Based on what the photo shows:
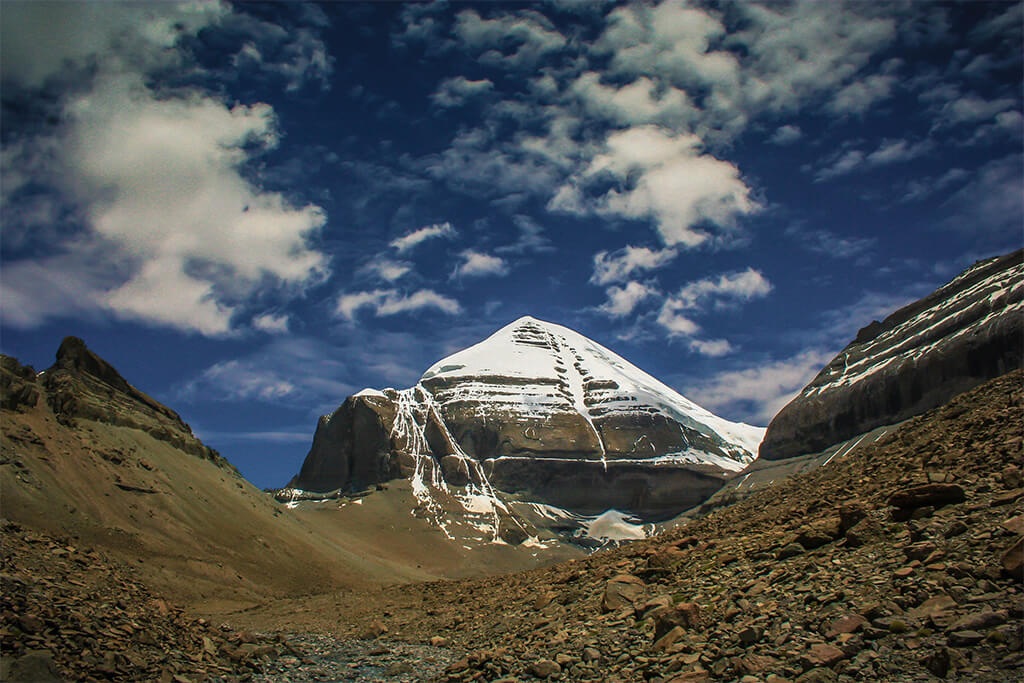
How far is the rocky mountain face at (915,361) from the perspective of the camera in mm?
105688

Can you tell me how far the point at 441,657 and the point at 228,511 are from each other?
71036mm

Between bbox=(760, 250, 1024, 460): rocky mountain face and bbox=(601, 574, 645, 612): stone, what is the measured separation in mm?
106043

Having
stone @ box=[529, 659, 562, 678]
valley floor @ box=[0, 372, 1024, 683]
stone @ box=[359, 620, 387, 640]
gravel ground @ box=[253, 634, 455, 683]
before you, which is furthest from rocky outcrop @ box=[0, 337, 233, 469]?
stone @ box=[529, 659, 562, 678]

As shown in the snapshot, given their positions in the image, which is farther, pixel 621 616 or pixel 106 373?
pixel 106 373

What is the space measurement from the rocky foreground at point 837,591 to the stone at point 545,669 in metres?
0.03

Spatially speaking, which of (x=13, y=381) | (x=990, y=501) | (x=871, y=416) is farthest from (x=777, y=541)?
(x=871, y=416)

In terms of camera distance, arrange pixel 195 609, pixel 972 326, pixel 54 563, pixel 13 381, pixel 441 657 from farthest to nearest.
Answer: pixel 972 326 < pixel 13 381 < pixel 195 609 < pixel 54 563 < pixel 441 657

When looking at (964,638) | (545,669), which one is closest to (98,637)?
(545,669)

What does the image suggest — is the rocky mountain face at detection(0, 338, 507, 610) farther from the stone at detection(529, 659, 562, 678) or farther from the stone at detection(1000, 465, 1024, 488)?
the stone at detection(1000, 465, 1024, 488)

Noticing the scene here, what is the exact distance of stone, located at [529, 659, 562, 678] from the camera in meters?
13.4

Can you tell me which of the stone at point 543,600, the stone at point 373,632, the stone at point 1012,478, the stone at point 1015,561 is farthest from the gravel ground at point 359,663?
the stone at point 1012,478

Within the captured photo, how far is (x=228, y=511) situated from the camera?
81.9m

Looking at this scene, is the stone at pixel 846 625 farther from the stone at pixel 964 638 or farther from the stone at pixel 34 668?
the stone at pixel 34 668

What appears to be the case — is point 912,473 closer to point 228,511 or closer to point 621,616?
point 621,616
